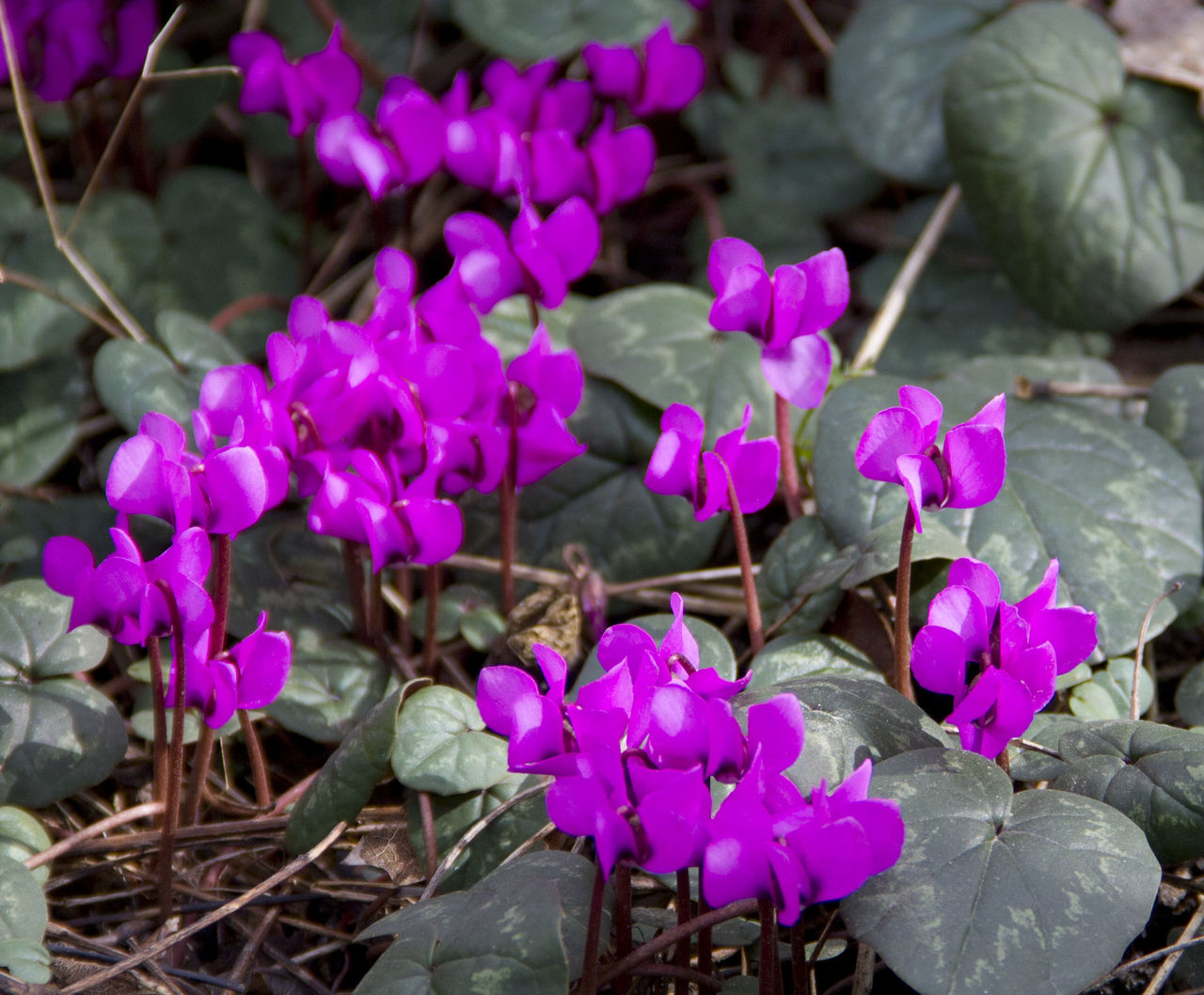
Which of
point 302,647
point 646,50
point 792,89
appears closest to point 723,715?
point 302,647

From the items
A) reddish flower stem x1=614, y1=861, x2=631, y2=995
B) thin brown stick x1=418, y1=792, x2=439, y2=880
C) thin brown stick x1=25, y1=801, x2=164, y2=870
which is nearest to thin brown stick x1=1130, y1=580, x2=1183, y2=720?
reddish flower stem x1=614, y1=861, x2=631, y2=995

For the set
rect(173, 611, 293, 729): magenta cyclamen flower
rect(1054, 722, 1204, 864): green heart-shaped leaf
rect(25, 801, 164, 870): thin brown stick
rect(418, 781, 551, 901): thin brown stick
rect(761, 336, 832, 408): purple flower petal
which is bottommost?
rect(25, 801, 164, 870): thin brown stick

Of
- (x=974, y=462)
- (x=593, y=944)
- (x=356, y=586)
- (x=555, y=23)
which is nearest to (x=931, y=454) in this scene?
(x=974, y=462)

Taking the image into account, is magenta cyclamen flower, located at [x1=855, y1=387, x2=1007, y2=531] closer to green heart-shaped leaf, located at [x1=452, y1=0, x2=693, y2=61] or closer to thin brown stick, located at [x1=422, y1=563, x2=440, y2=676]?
thin brown stick, located at [x1=422, y1=563, x2=440, y2=676]

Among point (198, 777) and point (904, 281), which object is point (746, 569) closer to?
point (198, 777)

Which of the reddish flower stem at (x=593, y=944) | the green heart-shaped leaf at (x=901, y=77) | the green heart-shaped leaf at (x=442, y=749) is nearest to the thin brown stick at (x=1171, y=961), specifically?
the reddish flower stem at (x=593, y=944)
